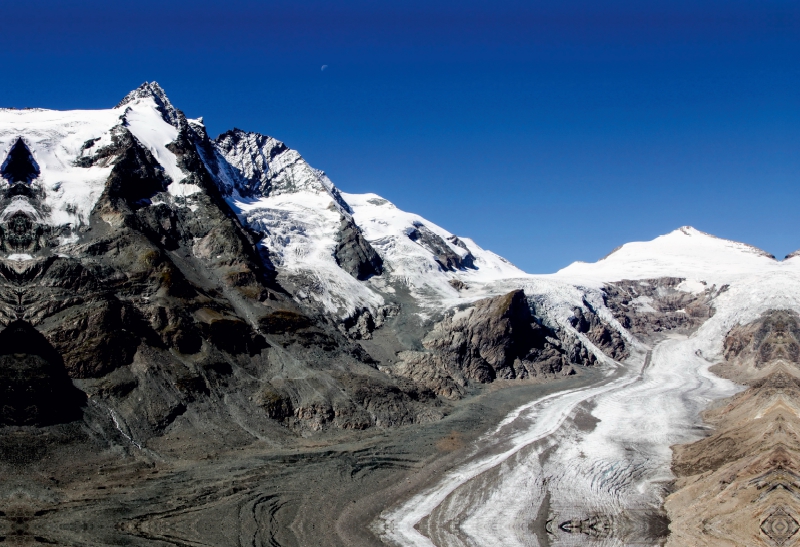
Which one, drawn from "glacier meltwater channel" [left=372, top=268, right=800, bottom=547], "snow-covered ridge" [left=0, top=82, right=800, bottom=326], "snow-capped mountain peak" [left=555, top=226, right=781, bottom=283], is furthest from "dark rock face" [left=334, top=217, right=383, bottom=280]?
"snow-capped mountain peak" [left=555, top=226, right=781, bottom=283]

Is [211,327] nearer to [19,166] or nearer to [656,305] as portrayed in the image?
[19,166]

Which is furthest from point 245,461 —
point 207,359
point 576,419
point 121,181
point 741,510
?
point 121,181

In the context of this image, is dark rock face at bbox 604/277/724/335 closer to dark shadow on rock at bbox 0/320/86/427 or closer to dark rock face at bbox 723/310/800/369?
dark rock face at bbox 723/310/800/369

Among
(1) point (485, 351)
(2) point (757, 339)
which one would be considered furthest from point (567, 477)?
(2) point (757, 339)

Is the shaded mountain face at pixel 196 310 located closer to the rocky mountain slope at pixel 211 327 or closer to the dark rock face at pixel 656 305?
the rocky mountain slope at pixel 211 327

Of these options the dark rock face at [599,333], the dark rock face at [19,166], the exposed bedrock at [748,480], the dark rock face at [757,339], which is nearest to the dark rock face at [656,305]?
the dark rock face at [599,333]

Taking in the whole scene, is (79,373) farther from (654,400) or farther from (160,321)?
(654,400)
